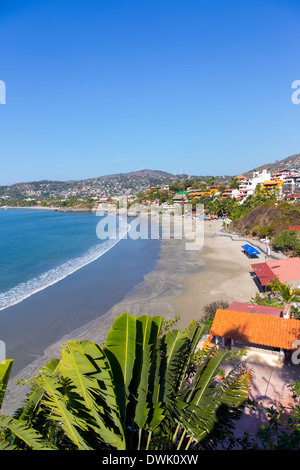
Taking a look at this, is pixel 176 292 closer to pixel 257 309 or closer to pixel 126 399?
pixel 257 309

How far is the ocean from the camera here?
13.0 m

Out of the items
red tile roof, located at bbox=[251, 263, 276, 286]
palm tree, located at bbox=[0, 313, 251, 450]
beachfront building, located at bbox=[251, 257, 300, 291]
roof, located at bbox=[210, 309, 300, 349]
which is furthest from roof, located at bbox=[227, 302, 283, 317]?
palm tree, located at bbox=[0, 313, 251, 450]

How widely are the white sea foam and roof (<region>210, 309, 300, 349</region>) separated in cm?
1277

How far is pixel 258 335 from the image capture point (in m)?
8.86

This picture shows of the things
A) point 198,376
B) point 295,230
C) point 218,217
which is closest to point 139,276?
point 295,230

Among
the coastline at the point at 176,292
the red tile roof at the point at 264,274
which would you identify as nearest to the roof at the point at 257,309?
the coastline at the point at 176,292

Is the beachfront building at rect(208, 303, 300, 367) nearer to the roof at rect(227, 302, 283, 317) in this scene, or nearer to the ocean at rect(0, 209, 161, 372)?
the roof at rect(227, 302, 283, 317)

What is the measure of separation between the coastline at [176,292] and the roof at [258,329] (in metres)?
3.47

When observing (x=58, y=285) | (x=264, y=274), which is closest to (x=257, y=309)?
(x=264, y=274)

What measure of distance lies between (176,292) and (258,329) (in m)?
8.74

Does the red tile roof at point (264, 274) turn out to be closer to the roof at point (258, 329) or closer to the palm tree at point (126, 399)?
the roof at point (258, 329)

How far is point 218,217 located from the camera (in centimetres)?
5716
